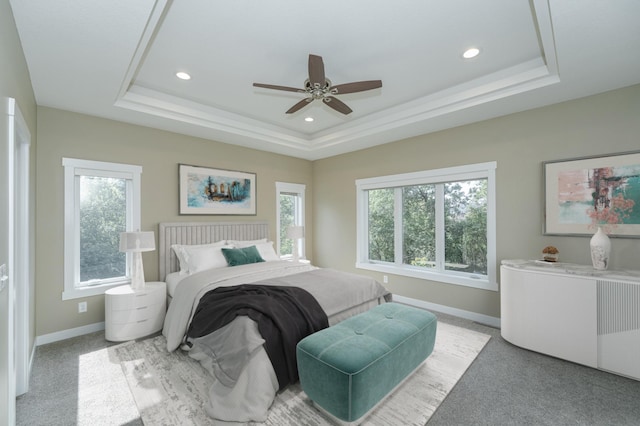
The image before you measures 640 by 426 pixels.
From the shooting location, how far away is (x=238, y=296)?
8.44 ft

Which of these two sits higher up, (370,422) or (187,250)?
(187,250)

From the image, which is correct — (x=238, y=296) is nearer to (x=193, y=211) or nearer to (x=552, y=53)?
(x=193, y=211)

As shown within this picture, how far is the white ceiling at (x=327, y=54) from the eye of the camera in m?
1.91

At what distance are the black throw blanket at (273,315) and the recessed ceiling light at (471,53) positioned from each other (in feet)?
8.88

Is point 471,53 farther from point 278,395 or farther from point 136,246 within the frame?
point 136,246

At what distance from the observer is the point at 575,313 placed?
2623 mm

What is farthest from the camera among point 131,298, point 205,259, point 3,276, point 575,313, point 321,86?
point 205,259

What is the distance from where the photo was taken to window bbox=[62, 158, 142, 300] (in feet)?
10.7

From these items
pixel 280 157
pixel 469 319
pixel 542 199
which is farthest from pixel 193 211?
pixel 542 199

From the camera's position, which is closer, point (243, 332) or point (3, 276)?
point (3, 276)

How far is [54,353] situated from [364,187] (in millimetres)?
4580

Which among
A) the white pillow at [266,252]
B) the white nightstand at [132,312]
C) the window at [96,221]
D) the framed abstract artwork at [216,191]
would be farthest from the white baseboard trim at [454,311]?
the window at [96,221]

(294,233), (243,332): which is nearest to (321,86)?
(243,332)

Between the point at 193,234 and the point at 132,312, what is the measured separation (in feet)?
4.34
